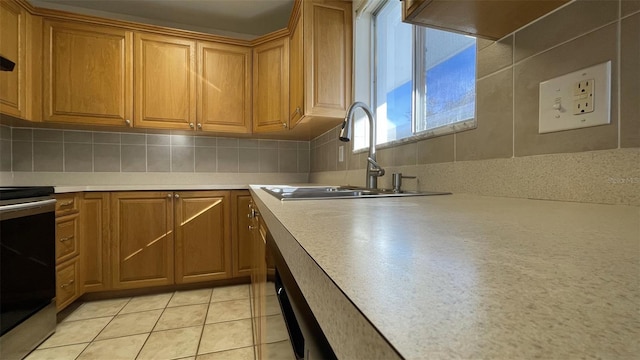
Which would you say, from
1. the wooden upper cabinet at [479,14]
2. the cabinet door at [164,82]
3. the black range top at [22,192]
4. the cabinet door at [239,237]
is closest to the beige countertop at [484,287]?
the wooden upper cabinet at [479,14]

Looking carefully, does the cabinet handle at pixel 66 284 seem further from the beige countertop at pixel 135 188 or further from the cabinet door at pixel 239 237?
the cabinet door at pixel 239 237

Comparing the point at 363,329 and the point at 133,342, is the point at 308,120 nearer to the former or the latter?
the point at 133,342

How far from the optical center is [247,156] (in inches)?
106

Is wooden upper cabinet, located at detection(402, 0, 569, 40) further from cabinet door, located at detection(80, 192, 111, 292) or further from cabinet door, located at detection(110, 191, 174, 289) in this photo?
cabinet door, located at detection(80, 192, 111, 292)

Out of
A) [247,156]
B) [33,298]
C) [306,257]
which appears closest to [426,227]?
[306,257]

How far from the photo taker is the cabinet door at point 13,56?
5.82ft

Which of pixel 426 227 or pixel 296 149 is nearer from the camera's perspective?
pixel 426 227

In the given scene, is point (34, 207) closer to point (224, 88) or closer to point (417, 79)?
point (224, 88)

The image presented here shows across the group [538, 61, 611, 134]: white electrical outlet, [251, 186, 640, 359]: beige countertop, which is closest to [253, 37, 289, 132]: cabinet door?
[538, 61, 611, 134]: white electrical outlet

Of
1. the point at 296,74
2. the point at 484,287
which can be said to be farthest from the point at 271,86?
the point at 484,287

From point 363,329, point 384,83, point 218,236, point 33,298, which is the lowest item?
point 33,298

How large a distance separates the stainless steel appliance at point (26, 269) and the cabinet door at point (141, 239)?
43cm

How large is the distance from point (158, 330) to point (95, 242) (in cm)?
80

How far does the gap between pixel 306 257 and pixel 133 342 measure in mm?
1662
